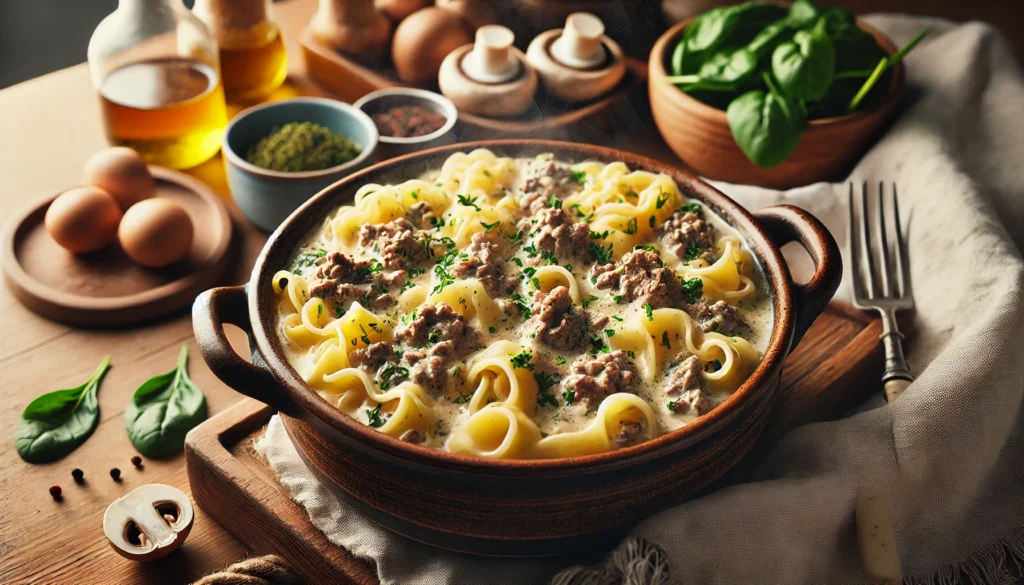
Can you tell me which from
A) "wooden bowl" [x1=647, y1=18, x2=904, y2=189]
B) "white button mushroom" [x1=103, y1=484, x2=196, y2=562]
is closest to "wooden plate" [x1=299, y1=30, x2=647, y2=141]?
"wooden bowl" [x1=647, y1=18, x2=904, y2=189]

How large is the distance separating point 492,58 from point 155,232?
5.21ft

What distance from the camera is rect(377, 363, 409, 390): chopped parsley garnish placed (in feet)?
8.46

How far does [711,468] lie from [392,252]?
3.77ft

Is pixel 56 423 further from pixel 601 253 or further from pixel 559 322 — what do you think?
pixel 601 253

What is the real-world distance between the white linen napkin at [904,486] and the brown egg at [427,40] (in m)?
2.15

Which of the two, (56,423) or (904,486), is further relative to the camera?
(56,423)

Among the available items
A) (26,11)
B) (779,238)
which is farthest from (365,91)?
(26,11)

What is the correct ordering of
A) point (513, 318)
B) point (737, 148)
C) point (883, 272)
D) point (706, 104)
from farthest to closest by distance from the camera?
point (706, 104) → point (737, 148) → point (883, 272) → point (513, 318)

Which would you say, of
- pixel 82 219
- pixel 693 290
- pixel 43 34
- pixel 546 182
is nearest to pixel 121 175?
pixel 82 219

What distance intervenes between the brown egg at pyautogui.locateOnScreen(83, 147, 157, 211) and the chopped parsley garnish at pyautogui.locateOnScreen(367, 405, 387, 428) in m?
1.88

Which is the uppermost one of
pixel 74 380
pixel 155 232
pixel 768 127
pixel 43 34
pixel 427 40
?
pixel 768 127

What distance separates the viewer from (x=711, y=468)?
2490mm

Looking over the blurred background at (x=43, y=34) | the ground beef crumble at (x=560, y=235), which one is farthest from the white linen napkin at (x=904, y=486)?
the blurred background at (x=43, y=34)

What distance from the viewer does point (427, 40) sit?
14.6ft
